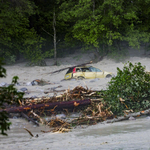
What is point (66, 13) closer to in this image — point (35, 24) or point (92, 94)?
point (35, 24)

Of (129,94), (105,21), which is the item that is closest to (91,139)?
(129,94)

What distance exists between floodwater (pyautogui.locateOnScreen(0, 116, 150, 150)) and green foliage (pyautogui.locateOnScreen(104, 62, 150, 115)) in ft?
4.15

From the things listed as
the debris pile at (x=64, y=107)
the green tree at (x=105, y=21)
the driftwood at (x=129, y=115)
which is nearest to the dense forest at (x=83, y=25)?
the green tree at (x=105, y=21)

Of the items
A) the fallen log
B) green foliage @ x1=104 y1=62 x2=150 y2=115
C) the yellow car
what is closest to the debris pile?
the fallen log

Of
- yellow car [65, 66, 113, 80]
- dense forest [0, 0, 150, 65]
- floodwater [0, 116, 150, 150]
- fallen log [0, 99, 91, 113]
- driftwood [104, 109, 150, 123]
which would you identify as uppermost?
dense forest [0, 0, 150, 65]

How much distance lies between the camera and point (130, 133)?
586cm

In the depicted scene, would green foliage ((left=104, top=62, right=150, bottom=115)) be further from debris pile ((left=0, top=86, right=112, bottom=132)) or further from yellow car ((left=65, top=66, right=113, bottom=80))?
yellow car ((left=65, top=66, right=113, bottom=80))

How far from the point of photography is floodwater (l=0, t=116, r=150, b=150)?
4.98 metres

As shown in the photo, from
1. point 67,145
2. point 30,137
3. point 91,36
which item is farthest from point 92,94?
point 91,36

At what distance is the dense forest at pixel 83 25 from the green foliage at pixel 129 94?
1610 cm

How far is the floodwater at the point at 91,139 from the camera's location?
4977 millimetres

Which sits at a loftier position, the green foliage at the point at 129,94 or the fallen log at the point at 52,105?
the green foliage at the point at 129,94

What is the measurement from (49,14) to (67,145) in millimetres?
25254

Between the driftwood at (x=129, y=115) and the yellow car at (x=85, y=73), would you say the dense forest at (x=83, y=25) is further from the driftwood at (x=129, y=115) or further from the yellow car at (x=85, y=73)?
the driftwood at (x=129, y=115)
